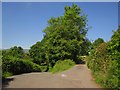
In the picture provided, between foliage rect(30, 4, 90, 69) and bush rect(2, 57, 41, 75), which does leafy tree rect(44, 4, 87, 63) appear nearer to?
foliage rect(30, 4, 90, 69)

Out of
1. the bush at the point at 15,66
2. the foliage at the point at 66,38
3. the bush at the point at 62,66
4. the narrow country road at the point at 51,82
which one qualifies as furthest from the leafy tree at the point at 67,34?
the narrow country road at the point at 51,82

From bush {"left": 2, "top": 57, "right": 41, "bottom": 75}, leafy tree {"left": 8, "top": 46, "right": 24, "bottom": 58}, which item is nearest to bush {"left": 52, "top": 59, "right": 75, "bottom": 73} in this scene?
bush {"left": 2, "top": 57, "right": 41, "bottom": 75}

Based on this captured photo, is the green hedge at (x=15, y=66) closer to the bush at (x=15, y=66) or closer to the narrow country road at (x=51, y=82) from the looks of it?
the bush at (x=15, y=66)

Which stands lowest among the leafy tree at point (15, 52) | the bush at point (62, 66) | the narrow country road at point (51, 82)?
the narrow country road at point (51, 82)

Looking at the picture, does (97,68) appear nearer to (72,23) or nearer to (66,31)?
(66,31)

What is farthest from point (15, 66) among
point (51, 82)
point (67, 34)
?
point (67, 34)

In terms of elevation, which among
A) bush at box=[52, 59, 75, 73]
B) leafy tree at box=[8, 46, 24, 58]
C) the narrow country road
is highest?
leafy tree at box=[8, 46, 24, 58]

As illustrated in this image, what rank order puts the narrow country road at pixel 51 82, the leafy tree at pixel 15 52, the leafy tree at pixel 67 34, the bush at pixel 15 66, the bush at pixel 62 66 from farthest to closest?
1. the leafy tree at pixel 15 52
2. the leafy tree at pixel 67 34
3. the bush at pixel 62 66
4. the bush at pixel 15 66
5. the narrow country road at pixel 51 82

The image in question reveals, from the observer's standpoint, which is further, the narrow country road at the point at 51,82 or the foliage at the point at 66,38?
the foliage at the point at 66,38

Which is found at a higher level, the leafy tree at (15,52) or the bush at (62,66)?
the leafy tree at (15,52)

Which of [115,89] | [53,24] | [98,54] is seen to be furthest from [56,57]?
[115,89]

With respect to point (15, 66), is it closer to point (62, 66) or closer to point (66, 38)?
point (62, 66)

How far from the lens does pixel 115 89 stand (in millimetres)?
12367

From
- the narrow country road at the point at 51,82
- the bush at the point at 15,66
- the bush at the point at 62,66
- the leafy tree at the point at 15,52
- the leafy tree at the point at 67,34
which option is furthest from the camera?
the leafy tree at the point at 15,52
